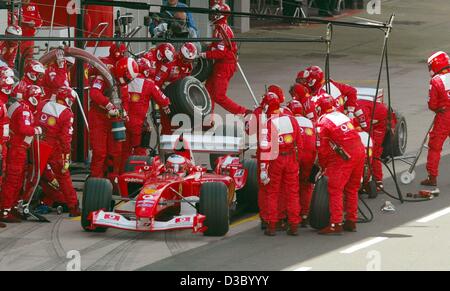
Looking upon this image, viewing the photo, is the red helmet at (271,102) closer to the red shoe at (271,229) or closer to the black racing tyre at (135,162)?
the red shoe at (271,229)

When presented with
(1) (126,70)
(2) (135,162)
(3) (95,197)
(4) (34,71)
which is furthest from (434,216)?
(4) (34,71)

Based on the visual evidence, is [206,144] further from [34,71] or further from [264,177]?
[34,71]

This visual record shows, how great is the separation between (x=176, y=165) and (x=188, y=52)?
→ 502 centimetres

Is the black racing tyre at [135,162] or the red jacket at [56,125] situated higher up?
the red jacket at [56,125]

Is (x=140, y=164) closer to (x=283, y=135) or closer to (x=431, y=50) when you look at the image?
(x=283, y=135)

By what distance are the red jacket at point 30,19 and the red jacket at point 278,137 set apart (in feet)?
26.1

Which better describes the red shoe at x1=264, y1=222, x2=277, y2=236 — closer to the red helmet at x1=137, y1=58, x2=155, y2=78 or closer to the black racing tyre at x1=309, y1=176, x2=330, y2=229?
the black racing tyre at x1=309, y1=176, x2=330, y2=229

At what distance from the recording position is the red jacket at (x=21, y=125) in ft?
55.5

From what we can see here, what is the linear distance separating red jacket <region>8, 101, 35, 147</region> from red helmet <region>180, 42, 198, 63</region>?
15.3 ft

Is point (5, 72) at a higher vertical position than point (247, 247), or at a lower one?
higher

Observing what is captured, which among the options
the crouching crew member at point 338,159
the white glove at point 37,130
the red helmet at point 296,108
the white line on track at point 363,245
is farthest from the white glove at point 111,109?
the white line on track at point 363,245

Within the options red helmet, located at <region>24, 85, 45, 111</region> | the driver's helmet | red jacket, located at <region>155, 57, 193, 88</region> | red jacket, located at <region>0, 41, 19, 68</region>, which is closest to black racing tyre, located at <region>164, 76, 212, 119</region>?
red jacket, located at <region>155, 57, 193, 88</region>

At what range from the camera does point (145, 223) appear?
15.9 metres

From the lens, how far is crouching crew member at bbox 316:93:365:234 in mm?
16125
